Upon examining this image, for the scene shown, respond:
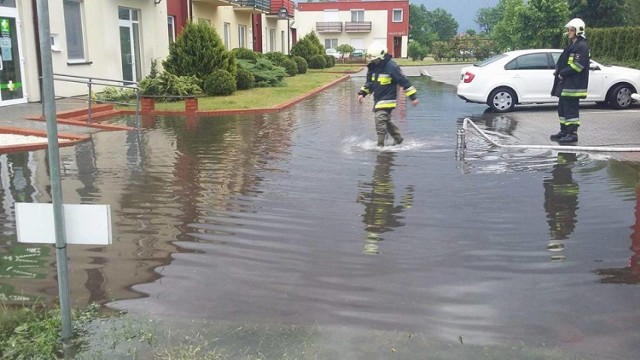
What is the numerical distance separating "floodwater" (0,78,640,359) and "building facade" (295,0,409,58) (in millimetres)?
69763

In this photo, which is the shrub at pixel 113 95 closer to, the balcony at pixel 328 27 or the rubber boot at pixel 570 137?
the rubber boot at pixel 570 137

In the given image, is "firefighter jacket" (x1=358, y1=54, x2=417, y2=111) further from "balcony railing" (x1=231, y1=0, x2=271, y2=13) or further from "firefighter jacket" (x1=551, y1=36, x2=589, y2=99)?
"balcony railing" (x1=231, y1=0, x2=271, y2=13)

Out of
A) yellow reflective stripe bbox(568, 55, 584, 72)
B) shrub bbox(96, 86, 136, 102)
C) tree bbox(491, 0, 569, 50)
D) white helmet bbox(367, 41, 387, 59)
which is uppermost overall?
tree bbox(491, 0, 569, 50)

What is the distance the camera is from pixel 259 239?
579 centimetres

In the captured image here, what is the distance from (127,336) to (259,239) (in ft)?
6.99

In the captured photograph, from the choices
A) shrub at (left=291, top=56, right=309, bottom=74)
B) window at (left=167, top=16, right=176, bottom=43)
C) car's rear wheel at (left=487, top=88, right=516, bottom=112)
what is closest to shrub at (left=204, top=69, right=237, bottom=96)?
window at (left=167, top=16, right=176, bottom=43)

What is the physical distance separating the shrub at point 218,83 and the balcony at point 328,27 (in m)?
60.2

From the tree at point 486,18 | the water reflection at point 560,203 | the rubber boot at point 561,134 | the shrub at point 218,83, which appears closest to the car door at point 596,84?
the rubber boot at point 561,134

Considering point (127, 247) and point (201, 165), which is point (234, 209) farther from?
point (201, 165)

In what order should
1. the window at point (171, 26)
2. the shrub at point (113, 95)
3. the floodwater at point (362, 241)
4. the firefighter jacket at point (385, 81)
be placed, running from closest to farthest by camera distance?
the floodwater at point (362, 241)
the firefighter jacket at point (385, 81)
the shrub at point (113, 95)
the window at point (171, 26)

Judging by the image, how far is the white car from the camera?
1556cm

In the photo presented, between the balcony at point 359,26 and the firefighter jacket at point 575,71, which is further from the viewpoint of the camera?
the balcony at point 359,26

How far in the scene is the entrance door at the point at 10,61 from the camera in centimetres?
1509

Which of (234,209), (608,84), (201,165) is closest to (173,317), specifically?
(234,209)
